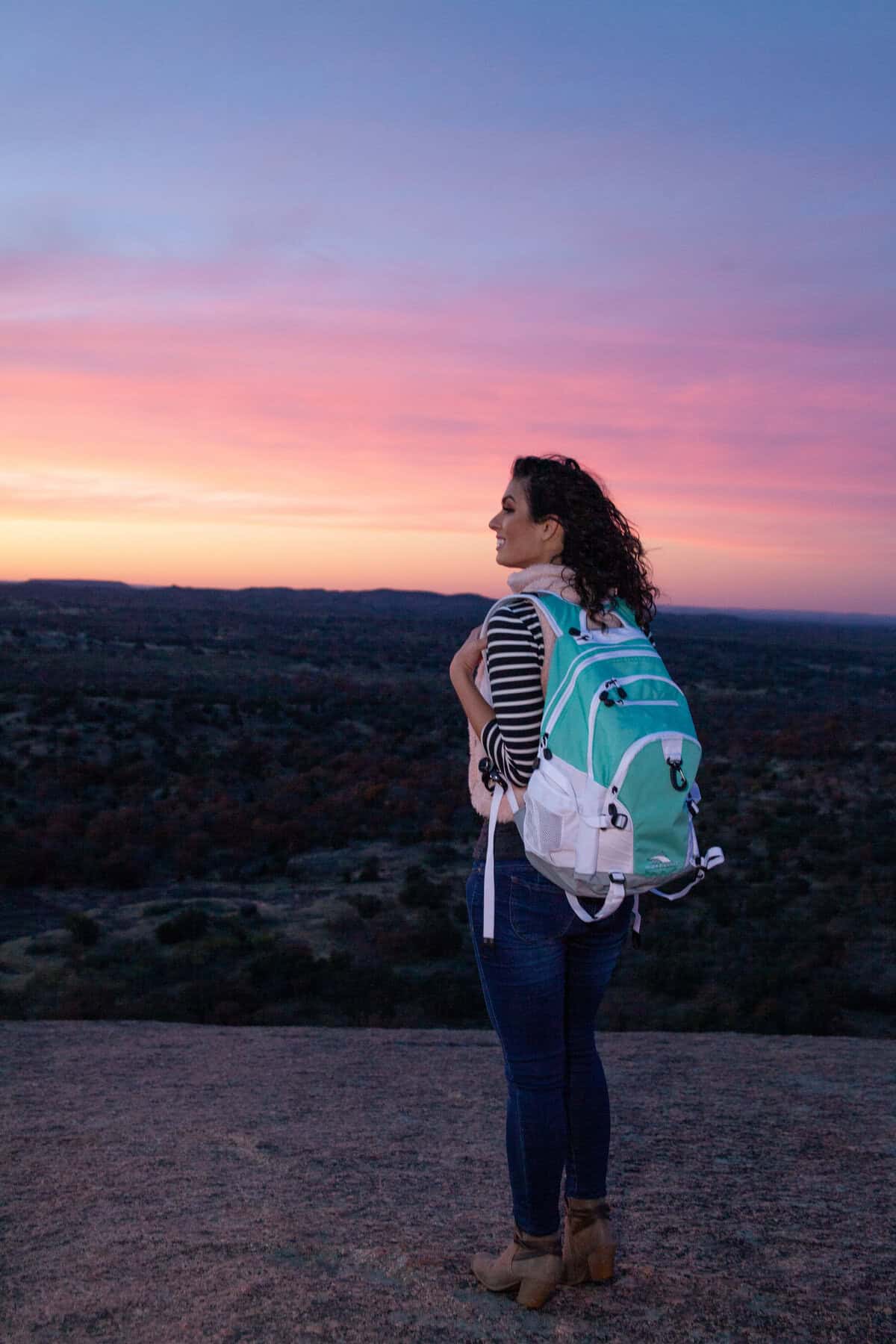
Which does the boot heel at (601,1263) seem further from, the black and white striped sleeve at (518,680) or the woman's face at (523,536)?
the woman's face at (523,536)

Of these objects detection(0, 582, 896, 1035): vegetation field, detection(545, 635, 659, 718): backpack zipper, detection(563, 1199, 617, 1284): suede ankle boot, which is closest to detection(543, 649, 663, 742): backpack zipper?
detection(545, 635, 659, 718): backpack zipper

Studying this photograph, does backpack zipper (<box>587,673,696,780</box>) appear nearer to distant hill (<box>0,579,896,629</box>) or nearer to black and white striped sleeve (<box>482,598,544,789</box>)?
black and white striped sleeve (<box>482,598,544,789</box>)

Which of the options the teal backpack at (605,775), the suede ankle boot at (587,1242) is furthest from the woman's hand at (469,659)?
the suede ankle boot at (587,1242)

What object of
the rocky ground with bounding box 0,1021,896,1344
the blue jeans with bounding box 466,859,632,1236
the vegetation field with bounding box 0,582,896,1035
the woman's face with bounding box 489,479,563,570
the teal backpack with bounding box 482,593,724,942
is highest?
the woman's face with bounding box 489,479,563,570

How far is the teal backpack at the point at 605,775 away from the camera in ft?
6.95

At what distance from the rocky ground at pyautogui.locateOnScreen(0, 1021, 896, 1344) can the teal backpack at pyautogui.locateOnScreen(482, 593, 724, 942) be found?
1.15 meters

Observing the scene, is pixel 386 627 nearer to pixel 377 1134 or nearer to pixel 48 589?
pixel 48 589

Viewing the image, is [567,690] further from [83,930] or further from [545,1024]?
[83,930]

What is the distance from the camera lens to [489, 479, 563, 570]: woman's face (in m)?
2.44

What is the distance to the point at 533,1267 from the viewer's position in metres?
2.53

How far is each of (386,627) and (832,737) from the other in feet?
211

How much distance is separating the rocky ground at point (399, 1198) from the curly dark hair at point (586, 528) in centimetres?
170

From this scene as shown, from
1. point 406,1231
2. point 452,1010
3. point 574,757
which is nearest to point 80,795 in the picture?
point 452,1010

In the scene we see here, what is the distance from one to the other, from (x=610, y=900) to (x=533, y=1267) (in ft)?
3.34
